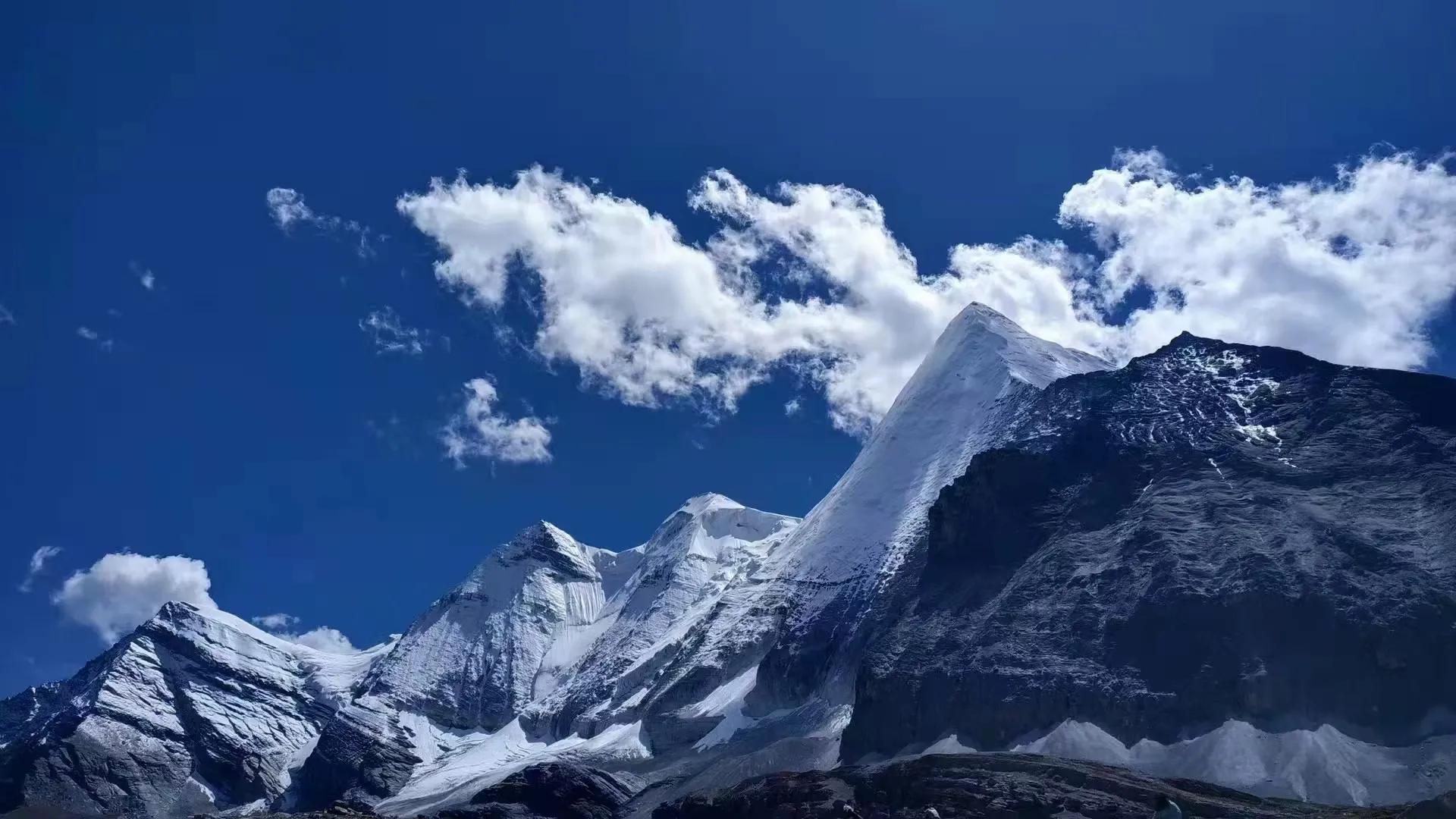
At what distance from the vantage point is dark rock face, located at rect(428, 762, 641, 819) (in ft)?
475

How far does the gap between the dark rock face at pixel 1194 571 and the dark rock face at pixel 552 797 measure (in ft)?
100

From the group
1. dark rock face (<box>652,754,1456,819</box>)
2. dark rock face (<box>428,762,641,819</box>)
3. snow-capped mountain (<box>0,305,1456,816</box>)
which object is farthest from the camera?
dark rock face (<box>428,762,641,819</box>)

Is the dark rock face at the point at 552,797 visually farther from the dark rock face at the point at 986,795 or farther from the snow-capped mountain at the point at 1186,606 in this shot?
the dark rock face at the point at 986,795

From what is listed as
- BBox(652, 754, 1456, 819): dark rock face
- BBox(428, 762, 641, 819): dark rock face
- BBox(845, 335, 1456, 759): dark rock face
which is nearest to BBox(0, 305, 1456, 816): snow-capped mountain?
BBox(845, 335, 1456, 759): dark rock face

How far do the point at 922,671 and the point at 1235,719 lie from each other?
129ft

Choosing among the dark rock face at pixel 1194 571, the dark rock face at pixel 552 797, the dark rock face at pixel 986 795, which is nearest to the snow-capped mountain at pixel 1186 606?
the dark rock face at pixel 1194 571

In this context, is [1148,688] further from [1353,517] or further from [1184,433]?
[1184,433]

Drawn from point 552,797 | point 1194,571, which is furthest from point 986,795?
point 552,797

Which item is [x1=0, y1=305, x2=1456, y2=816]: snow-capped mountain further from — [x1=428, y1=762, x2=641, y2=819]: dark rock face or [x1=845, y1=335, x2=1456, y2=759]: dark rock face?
[x1=428, y1=762, x2=641, y2=819]: dark rock face

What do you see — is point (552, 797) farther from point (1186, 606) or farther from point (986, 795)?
point (1186, 606)

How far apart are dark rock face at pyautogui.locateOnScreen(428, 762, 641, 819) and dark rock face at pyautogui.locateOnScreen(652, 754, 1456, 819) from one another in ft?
98.3

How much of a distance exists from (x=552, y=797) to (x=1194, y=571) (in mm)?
79259

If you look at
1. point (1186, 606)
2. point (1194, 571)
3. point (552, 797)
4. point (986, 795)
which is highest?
point (1194, 571)

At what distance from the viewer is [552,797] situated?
499ft
